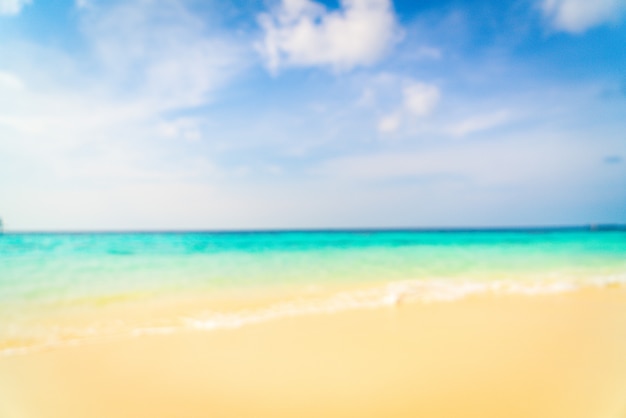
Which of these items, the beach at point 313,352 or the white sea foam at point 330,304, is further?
the white sea foam at point 330,304

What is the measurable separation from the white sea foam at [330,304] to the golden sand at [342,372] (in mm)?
276

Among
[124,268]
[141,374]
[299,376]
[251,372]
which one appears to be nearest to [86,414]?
[141,374]

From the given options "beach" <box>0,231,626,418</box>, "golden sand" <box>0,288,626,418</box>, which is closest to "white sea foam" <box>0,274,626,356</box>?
"beach" <box>0,231,626,418</box>

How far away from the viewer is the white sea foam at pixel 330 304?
377cm

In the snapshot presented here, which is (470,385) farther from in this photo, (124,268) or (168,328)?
(124,268)

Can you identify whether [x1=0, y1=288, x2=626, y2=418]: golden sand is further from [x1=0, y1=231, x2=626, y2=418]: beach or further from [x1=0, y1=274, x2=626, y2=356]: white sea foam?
[x1=0, y1=274, x2=626, y2=356]: white sea foam

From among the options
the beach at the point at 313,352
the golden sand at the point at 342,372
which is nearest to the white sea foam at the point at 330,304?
the beach at the point at 313,352

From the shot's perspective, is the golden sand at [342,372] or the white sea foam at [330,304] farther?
the white sea foam at [330,304]

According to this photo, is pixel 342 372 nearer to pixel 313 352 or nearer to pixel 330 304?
pixel 313 352

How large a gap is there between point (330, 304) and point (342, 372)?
7.76 ft

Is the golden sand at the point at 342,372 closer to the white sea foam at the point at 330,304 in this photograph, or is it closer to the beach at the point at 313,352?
the beach at the point at 313,352

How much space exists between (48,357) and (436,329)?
4.20 meters

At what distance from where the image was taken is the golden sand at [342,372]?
7.59 feet

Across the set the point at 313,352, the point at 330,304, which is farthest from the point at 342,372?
the point at 330,304
